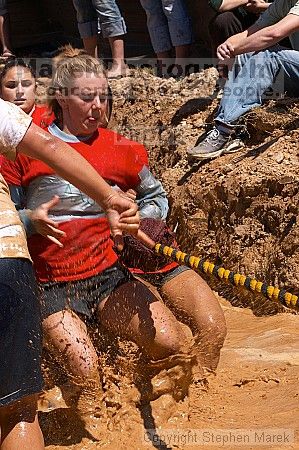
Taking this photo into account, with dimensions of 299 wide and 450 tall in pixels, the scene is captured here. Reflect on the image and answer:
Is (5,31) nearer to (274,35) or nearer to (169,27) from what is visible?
(169,27)

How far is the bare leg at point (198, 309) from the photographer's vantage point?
4.72 m

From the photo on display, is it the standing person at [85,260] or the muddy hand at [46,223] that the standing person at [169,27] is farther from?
the muddy hand at [46,223]

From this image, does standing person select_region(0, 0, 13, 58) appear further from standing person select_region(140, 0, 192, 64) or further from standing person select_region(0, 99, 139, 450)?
standing person select_region(0, 99, 139, 450)

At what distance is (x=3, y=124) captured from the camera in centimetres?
325

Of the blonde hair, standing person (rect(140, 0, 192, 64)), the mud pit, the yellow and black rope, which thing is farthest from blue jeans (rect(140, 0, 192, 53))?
the yellow and black rope

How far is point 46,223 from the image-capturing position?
4.01 meters

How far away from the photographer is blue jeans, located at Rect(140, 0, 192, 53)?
8.21 m

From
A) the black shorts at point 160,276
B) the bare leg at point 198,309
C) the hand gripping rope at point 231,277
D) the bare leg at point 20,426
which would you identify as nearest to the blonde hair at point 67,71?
the hand gripping rope at point 231,277

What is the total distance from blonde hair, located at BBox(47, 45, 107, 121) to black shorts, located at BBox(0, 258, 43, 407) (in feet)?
4.97

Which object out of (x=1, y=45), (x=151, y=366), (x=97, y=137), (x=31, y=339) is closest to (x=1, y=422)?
(x=31, y=339)

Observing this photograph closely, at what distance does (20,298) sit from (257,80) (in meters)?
3.84

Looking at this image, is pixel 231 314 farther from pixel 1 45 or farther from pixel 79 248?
pixel 1 45

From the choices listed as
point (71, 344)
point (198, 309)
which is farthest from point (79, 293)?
point (198, 309)

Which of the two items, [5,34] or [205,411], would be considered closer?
[205,411]
